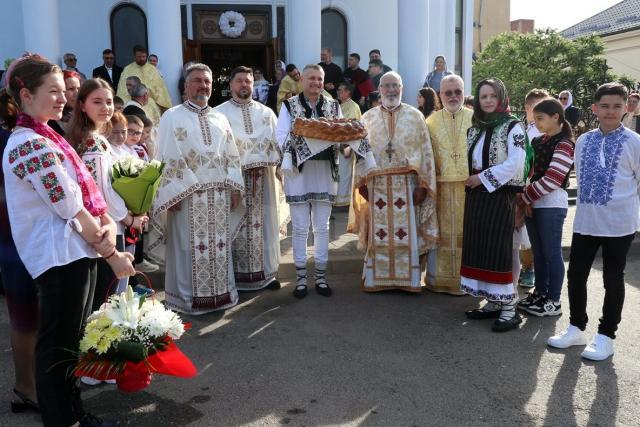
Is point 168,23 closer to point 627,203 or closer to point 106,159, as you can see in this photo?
point 106,159

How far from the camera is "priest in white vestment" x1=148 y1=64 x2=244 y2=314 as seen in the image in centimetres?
538

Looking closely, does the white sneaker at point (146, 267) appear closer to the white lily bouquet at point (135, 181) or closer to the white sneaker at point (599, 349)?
the white lily bouquet at point (135, 181)

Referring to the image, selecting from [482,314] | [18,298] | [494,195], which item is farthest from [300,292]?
[18,298]

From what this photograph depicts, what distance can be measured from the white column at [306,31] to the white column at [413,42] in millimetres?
2057

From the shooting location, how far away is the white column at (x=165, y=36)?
1143cm

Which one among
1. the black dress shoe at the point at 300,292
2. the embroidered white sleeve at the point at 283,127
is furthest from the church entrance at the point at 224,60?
the black dress shoe at the point at 300,292

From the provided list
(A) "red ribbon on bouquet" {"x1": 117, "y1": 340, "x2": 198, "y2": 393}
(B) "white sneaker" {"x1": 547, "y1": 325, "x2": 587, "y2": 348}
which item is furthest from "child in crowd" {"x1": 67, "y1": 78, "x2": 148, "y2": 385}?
(B) "white sneaker" {"x1": 547, "y1": 325, "x2": 587, "y2": 348}

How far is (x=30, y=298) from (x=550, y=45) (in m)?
28.7

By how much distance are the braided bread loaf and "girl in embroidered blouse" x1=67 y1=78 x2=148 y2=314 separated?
2026 millimetres

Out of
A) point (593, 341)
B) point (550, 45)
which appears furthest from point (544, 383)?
point (550, 45)

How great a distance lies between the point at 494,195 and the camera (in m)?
5.03

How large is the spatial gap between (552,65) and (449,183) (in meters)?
24.5

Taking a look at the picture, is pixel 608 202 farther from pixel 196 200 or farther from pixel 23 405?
pixel 23 405

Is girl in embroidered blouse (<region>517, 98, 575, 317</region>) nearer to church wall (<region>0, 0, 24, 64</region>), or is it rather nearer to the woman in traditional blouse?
the woman in traditional blouse
